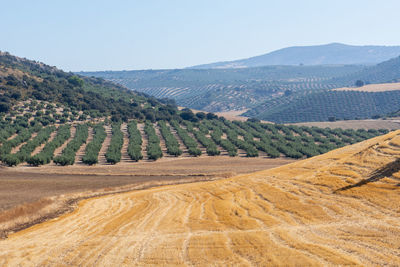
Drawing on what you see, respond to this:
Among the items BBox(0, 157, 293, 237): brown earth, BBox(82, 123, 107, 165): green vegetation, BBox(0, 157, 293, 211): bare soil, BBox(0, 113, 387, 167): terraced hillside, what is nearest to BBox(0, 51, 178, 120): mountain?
BBox(0, 113, 387, 167): terraced hillside

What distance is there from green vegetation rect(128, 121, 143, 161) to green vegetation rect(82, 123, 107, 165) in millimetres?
5826

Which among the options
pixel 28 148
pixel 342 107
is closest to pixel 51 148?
pixel 28 148

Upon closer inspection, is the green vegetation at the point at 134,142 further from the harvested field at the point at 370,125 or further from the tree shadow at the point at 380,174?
the harvested field at the point at 370,125

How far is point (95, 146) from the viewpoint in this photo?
70.7 meters

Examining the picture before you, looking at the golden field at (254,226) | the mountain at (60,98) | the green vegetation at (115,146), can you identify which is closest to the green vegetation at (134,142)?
the green vegetation at (115,146)

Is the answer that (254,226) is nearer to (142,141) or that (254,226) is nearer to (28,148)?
(28,148)

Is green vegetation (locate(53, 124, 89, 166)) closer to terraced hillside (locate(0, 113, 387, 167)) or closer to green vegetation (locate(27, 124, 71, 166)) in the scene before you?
terraced hillside (locate(0, 113, 387, 167))

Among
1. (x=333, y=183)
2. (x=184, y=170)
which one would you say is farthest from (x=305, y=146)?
(x=333, y=183)

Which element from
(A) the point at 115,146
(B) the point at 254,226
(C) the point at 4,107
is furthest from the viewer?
(C) the point at 4,107

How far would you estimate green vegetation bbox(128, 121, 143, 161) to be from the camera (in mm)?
63384

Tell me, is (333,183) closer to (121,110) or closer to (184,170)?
(184,170)

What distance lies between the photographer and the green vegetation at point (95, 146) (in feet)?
189

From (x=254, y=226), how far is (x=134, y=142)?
197 feet

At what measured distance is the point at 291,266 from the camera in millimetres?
14023
